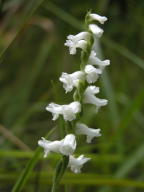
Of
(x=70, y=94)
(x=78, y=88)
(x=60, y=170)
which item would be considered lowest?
(x=60, y=170)

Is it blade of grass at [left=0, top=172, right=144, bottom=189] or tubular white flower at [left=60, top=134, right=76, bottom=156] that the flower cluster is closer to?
tubular white flower at [left=60, top=134, right=76, bottom=156]

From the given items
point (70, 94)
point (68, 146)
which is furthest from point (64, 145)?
point (70, 94)

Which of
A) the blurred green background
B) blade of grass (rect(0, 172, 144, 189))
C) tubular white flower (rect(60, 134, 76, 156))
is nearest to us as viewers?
tubular white flower (rect(60, 134, 76, 156))

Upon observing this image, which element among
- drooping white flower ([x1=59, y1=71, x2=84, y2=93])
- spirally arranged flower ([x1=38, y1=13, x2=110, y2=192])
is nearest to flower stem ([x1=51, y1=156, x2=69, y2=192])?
spirally arranged flower ([x1=38, y1=13, x2=110, y2=192])

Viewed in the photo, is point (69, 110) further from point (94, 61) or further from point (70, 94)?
point (70, 94)

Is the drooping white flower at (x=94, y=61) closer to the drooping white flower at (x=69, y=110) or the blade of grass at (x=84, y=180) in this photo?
the drooping white flower at (x=69, y=110)

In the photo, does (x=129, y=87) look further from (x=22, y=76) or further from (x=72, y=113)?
(x=72, y=113)

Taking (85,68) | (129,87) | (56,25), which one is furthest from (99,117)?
(85,68)


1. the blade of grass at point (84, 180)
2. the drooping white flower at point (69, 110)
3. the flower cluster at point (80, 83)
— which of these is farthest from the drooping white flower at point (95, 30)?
the blade of grass at point (84, 180)

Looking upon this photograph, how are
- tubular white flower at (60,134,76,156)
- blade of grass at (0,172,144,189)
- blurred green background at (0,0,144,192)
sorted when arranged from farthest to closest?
1. blurred green background at (0,0,144,192)
2. blade of grass at (0,172,144,189)
3. tubular white flower at (60,134,76,156)

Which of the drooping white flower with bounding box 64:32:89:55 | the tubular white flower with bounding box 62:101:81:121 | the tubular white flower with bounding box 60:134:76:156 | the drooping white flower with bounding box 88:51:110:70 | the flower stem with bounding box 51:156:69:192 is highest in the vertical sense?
the drooping white flower with bounding box 64:32:89:55
